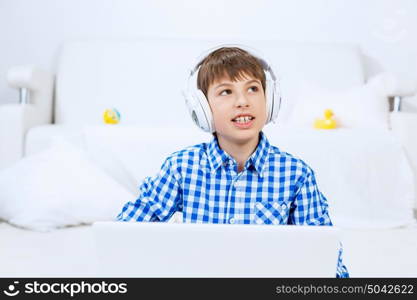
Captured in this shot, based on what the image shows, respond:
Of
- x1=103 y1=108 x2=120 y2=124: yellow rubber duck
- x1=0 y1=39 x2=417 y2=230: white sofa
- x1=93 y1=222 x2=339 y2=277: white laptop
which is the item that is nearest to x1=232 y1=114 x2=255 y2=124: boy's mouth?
x1=93 y1=222 x2=339 y2=277: white laptop

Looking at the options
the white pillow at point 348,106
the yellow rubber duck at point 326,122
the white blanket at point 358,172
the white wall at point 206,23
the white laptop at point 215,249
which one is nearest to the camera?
the white laptop at point 215,249

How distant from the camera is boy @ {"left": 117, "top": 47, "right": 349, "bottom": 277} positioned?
3.22 feet

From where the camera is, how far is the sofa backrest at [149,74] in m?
2.65

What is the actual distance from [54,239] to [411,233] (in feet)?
3.77

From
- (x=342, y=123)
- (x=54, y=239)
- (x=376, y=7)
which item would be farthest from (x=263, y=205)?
(x=376, y=7)

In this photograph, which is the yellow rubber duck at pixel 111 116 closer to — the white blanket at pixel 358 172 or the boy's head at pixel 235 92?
the white blanket at pixel 358 172

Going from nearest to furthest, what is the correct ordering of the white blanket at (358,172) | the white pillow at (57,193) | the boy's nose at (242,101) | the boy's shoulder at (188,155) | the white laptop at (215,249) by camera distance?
the white laptop at (215,249) → the boy's nose at (242,101) → the boy's shoulder at (188,155) → the white pillow at (57,193) → the white blanket at (358,172)

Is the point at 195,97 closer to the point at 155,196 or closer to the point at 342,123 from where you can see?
the point at 155,196

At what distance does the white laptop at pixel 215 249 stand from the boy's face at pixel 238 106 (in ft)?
1.13

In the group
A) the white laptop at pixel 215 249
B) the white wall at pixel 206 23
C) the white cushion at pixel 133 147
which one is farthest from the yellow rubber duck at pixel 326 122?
the white laptop at pixel 215 249

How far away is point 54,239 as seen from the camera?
173 centimetres

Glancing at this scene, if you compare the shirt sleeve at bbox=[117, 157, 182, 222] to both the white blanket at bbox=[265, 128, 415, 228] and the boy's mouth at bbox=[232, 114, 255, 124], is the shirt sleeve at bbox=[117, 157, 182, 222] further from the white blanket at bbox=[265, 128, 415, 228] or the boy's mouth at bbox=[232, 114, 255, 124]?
the white blanket at bbox=[265, 128, 415, 228]

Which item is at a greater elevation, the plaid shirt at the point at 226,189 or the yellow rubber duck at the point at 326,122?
the yellow rubber duck at the point at 326,122

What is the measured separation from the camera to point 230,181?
103 centimetres
